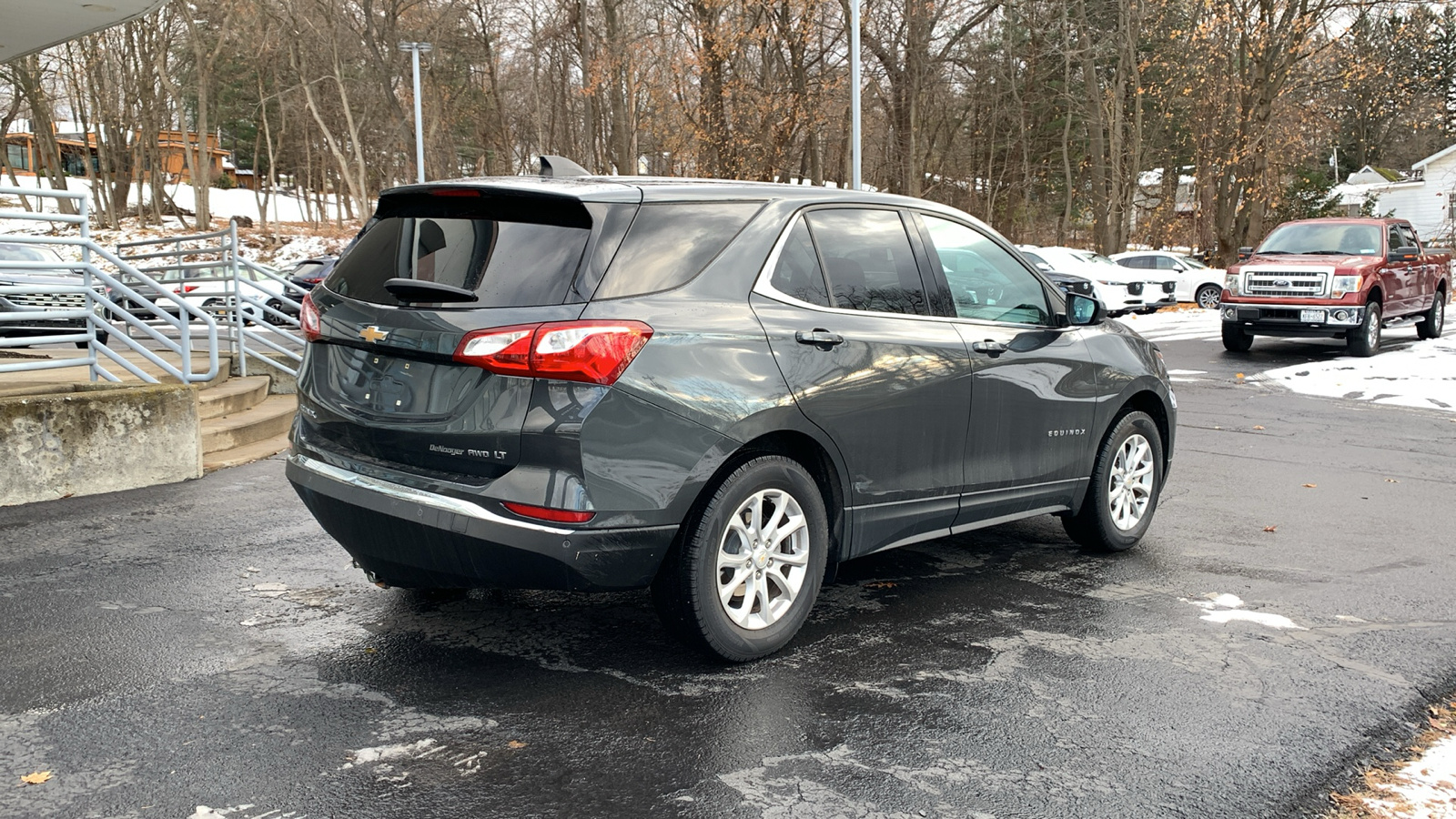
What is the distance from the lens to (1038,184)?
55875 millimetres

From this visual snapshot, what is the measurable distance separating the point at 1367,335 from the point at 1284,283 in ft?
4.28

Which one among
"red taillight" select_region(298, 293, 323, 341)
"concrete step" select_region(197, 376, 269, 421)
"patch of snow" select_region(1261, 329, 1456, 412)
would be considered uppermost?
"red taillight" select_region(298, 293, 323, 341)

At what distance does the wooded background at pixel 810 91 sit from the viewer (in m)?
33.9

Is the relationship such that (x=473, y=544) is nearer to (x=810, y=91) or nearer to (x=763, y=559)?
(x=763, y=559)

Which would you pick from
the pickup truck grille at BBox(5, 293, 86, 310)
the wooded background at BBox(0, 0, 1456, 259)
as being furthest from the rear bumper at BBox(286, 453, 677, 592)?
the wooded background at BBox(0, 0, 1456, 259)

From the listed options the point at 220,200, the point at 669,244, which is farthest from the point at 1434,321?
the point at 220,200

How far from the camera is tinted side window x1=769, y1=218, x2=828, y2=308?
15.0ft

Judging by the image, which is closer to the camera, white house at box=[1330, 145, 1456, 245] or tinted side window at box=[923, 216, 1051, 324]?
tinted side window at box=[923, 216, 1051, 324]

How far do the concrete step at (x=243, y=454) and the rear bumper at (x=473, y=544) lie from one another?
4665 millimetres

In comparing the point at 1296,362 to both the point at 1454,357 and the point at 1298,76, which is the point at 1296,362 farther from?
the point at 1298,76

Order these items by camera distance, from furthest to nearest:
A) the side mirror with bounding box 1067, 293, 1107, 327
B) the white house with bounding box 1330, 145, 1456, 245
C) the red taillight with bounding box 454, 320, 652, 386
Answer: the white house with bounding box 1330, 145, 1456, 245 → the side mirror with bounding box 1067, 293, 1107, 327 → the red taillight with bounding box 454, 320, 652, 386

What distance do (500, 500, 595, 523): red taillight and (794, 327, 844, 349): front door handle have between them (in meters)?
1.09

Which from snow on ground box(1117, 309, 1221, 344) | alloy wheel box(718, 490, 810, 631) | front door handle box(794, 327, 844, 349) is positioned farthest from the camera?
snow on ground box(1117, 309, 1221, 344)

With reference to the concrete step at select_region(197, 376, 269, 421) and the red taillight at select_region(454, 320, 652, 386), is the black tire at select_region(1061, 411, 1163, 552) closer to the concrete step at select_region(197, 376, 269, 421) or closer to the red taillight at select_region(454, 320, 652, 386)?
the red taillight at select_region(454, 320, 652, 386)
